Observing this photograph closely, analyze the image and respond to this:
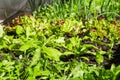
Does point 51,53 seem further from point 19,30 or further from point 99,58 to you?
point 19,30

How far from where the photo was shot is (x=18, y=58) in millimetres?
2941

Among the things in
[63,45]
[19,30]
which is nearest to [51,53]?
[63,45]

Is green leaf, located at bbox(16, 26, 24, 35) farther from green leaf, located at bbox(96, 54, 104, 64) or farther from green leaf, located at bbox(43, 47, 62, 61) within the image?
green leaf, located at bbox(96, 54, 104, 64)

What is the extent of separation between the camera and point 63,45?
317 centimetres

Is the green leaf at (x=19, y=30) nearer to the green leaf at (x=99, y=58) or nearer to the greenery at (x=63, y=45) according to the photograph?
the greenery at (x=63, y=45)

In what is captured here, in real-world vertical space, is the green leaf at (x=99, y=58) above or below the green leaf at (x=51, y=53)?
below

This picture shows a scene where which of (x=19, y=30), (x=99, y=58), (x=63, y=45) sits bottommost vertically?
(x=99, y=58)

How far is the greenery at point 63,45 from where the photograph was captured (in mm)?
2660

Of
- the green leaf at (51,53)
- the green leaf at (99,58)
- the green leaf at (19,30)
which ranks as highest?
the green leaf at (19,30)

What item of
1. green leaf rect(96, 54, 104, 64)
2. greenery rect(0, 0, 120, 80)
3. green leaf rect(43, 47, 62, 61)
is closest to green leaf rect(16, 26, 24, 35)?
greenery rect(0, 0, 120, 80)

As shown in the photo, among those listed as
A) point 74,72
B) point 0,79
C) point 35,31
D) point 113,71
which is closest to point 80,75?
point 74,72

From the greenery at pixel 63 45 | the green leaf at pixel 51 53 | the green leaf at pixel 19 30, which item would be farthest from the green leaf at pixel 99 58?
the green leaf at pixel 19 30

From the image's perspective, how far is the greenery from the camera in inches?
105

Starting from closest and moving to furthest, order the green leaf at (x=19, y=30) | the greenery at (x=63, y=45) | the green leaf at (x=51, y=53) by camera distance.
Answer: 1. the greenery at (x=63, y=45)
2. the green leaf at (x=51, y=53)
3. the green leaf at (x=19, y=30)
